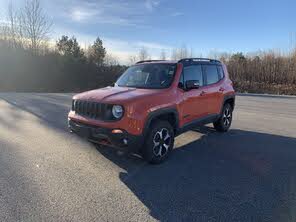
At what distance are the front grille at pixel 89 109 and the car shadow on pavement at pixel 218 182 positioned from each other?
968mm

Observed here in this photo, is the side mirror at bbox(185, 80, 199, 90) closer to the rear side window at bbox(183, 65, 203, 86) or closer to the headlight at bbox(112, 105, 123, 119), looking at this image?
the rear side window at bbox(183, 65, 203, 86)

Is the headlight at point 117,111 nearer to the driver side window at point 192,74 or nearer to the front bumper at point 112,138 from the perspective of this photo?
the front bumper at point 112,138

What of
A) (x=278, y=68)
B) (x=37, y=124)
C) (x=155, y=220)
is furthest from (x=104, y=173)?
(x=278, y=68)

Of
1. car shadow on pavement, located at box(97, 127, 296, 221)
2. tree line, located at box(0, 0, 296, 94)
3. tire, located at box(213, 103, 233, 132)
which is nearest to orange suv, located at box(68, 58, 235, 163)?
car shadow on pavement, located at box(97, 127, 296, 221)

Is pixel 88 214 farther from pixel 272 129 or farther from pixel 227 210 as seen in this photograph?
pixel 272 129

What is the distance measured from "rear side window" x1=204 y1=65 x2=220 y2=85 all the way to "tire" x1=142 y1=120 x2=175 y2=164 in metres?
2.14

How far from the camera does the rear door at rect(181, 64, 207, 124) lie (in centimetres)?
605

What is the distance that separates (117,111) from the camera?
4863 mm

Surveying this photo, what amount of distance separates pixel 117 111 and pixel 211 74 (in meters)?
3.38

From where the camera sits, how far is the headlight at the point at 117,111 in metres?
4.84

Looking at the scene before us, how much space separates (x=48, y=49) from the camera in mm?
33344

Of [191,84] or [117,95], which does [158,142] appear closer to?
[117,95]

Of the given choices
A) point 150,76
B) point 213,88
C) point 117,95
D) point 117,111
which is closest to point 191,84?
point 150,76

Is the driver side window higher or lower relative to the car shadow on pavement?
higher
